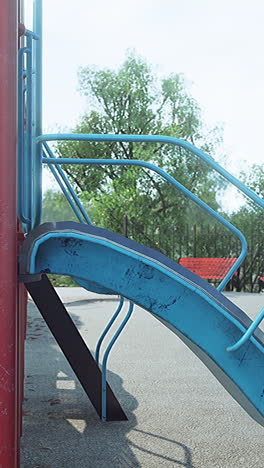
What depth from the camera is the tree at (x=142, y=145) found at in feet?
Result: 66.4

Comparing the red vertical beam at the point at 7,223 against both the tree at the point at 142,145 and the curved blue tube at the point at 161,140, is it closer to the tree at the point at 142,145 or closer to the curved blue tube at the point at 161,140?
the curved blue tube at the point at 161,140

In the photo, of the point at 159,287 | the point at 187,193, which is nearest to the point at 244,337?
the point at 159,287

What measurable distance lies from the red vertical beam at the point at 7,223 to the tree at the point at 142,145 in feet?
55.7

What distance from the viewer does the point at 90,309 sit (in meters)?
11.5

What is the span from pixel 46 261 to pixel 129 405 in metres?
2.76

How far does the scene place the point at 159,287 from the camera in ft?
9.46

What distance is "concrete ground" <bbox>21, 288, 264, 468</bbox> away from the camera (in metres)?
4.11

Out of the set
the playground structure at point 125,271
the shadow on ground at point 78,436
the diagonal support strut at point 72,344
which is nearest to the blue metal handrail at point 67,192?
the diagonal support strut at point 72,344

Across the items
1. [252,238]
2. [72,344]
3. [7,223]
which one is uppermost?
[7,223]

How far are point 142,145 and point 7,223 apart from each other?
18.3 meters

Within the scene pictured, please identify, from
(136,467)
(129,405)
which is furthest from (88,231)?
(129,405)

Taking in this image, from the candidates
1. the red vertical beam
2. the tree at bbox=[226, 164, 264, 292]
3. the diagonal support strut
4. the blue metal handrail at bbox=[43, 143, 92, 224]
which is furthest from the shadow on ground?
the tree at bbox=[226, 164, 264, 292]

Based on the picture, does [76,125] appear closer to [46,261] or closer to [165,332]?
[165,332]

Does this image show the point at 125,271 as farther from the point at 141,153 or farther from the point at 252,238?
the point at 141,153
